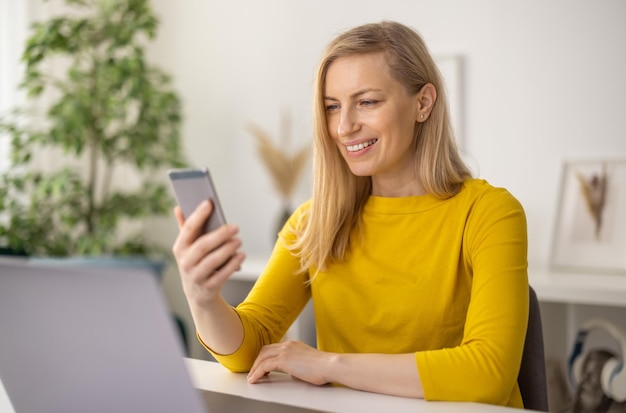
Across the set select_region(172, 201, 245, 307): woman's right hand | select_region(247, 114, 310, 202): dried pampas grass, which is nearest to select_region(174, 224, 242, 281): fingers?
select_region(172, 201, 245, 307): woman's right hand

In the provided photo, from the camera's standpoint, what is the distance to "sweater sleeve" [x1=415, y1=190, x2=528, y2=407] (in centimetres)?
117

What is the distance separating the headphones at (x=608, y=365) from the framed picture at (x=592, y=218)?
0.72 ft

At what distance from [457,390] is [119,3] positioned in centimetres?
275

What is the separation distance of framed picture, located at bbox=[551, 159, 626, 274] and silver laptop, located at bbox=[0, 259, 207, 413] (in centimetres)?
222

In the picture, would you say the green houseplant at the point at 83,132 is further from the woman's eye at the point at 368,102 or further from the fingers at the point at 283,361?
the fingers at the point at 283,361

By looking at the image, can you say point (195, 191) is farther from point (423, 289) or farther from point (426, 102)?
point (426, 102)

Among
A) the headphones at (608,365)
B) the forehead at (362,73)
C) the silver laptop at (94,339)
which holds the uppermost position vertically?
the forehead at (362,73)

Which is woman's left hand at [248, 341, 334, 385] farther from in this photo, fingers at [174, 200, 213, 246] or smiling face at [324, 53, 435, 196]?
smiling face at [324, 53, 435, 196]

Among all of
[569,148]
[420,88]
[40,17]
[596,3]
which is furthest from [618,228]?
[40,17]

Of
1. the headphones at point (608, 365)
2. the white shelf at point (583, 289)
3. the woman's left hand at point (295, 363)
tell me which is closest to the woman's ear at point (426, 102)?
the woman's left hand at point (295, 363)

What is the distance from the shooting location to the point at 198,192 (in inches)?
A: 37.9

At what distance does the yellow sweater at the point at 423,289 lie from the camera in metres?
1.26

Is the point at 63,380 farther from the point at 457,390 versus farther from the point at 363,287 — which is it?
the point at 363,287

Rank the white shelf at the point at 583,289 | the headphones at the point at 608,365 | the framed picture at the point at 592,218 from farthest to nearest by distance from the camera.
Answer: the framed picture at the point at 592,218, the headphones at the point at 608,365, the white shelf at the point at 583,289
